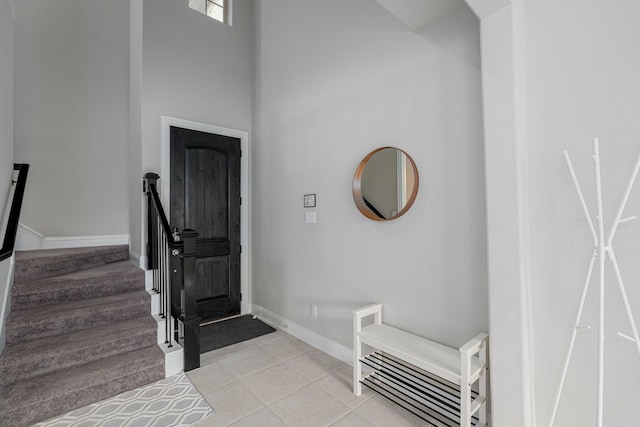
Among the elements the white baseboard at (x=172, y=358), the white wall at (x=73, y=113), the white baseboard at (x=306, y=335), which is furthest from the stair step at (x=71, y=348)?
the white wall at (x=73, y=113)

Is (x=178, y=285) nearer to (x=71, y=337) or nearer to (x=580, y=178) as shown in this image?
(x=71, y=337)

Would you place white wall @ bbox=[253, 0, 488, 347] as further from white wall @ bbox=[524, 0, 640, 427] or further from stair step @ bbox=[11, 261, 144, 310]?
stair step @ bbox=[11, 261, 144, 310]

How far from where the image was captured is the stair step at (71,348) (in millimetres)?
2081

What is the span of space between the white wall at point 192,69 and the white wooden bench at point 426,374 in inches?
110

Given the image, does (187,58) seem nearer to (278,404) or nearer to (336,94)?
(336,94)

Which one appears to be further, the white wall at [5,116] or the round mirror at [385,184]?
the white wall at [5,116]

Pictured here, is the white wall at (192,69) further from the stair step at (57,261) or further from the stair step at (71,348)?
the stair step at (71,348)

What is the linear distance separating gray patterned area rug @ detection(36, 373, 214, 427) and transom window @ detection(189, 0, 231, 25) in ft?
13.9

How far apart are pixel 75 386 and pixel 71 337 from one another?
20.4 inches

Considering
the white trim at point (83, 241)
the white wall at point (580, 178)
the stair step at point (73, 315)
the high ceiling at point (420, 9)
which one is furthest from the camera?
the white trim at point (83, 241)

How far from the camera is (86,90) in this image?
150 inches

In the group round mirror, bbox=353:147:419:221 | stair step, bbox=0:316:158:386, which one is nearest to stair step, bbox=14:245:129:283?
stair step, bbox=0:316:158:386

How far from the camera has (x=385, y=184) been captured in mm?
2348

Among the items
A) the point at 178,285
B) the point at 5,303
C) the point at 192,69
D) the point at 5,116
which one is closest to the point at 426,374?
the point at 178,285
